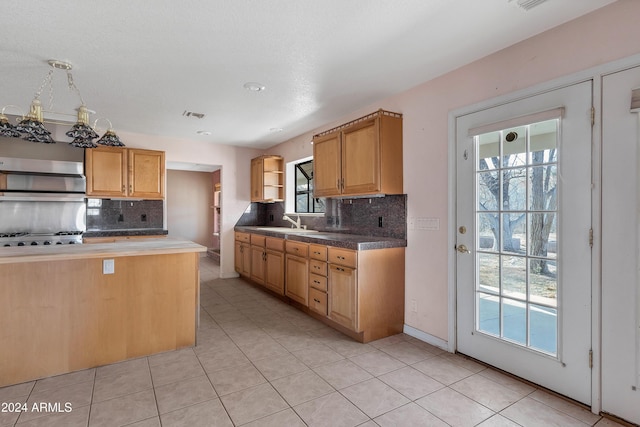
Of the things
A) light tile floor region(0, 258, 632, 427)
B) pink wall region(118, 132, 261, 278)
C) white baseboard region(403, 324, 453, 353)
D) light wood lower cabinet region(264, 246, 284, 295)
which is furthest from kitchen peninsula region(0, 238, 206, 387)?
pink wall region(118, 132, 261, 278)

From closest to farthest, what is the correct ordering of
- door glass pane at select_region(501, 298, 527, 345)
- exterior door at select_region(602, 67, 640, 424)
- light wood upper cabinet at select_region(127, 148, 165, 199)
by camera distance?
exterior door at select_region(602, 67, 640, 424) < door glass pane at select_region(501, 298, 527, 345) < light wood upper cabinet at select_region(127, 148, 165, 199)

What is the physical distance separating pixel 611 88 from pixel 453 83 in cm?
110

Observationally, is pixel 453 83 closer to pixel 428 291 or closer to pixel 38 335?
pixel 428 291

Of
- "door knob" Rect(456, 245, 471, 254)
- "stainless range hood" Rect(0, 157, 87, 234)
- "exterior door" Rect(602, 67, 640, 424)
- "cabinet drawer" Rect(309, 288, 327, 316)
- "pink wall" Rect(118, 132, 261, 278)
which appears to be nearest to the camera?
"exterior door" Rect(602, 67, 640, 424)

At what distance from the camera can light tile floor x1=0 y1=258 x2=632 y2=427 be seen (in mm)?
1784

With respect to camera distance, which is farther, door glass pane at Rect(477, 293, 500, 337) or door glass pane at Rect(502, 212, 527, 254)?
door glass pane at Rect(477, 293, 500, 337)

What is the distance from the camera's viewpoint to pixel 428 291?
2.86m

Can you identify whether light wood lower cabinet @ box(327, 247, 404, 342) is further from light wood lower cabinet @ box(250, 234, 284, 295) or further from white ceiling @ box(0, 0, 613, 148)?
white ceiling @ box(0, 0, 613, 148)

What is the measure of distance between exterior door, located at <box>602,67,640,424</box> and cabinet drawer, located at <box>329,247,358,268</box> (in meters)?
1.69

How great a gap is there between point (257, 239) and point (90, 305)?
2.53 meters

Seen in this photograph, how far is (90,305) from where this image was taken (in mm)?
2400

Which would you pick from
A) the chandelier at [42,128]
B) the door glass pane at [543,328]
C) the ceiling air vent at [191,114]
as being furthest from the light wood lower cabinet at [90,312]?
the door glass pane at [543,328]

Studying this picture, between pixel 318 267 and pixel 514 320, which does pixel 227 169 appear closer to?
pixel 318 267

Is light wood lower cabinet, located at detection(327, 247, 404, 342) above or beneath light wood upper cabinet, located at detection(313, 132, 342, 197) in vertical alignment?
beneath
